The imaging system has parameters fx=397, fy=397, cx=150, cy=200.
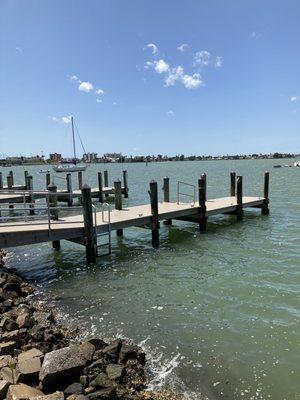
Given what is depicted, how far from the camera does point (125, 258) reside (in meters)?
14.9

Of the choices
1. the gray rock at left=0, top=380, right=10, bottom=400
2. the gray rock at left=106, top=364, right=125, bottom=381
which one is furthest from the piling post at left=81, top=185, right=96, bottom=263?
the gray rock at left=0, top=380, right=10, bottom=400

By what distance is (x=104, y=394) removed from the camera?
6.01 m

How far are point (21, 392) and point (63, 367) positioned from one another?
82 centimetres

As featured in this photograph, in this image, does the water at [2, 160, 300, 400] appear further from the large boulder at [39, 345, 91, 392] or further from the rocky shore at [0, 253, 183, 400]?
the large boulder at [39, 345, 91, 392]

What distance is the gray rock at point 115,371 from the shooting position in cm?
657

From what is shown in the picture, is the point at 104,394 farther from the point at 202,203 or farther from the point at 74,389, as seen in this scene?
the point at 202,203

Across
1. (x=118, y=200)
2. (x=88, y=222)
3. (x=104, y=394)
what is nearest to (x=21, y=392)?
(x=104, y=394)

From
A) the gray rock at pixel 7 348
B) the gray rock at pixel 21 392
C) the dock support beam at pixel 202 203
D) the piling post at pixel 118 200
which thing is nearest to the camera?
the gray rock at pixel 21 392

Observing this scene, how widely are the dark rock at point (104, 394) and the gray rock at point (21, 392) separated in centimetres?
80

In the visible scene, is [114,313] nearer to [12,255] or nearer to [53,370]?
[53,370]

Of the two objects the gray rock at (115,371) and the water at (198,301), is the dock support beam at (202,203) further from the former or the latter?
the gray rock at (115,371)

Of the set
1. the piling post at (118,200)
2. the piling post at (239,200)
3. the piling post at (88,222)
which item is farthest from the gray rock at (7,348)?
the piling post at (239,200)

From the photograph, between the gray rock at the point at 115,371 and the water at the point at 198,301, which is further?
the water at the point at 198,301

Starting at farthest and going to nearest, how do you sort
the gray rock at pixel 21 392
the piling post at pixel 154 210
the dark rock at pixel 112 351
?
the piling post at pixel 154 210 < the dark rock at pixel 112 351 < the gray rock at pixel 21 392
